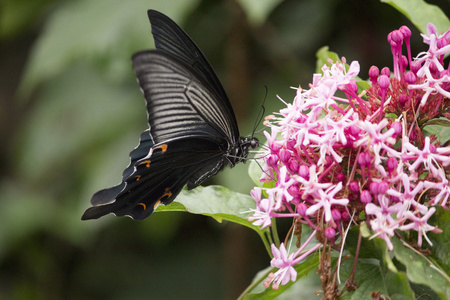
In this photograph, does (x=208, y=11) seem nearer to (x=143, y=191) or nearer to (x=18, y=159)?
(x=18, y=159)

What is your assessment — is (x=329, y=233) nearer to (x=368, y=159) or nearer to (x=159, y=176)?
(x=368, y=159)

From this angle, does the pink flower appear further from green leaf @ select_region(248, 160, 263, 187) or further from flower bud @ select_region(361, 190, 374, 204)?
green leaf @ select_region(248, 160, 263, 187)

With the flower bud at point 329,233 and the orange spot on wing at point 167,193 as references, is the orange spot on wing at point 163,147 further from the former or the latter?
the flower bud at point 329,233

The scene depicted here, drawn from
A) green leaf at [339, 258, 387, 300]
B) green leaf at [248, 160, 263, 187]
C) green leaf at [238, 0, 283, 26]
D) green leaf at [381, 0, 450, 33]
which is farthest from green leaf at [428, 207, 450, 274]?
green leaf at [238, 0, 283, 26]

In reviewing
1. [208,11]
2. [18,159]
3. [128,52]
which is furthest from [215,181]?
[18,159]

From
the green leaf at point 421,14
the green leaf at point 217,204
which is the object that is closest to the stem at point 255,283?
the green leaf at point 217,204
